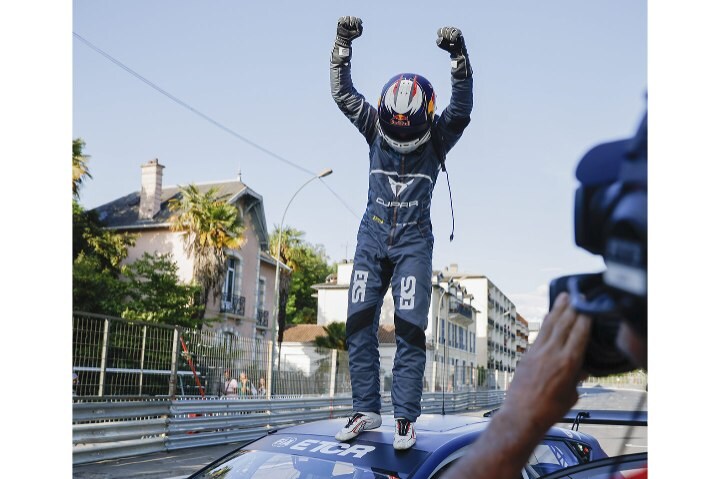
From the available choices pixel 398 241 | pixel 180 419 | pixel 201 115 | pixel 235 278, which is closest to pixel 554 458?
pixel 398 241

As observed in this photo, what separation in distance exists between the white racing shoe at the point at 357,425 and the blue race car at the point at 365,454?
2 cm

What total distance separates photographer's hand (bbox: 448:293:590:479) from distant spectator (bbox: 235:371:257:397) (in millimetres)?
8265

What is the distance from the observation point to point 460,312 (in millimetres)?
1697

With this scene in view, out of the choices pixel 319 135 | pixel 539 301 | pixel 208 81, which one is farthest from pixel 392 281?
pixel 539 301

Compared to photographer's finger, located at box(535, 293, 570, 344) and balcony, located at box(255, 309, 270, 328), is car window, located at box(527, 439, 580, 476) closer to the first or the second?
photographer's finger, located at box(535, 293, 570, 344)

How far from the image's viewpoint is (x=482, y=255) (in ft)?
4.13

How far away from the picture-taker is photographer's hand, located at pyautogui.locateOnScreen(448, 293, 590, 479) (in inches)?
20.6

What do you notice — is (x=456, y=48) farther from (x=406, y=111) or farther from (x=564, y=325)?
(x=564, y=325)

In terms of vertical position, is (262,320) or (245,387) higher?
(262,320)

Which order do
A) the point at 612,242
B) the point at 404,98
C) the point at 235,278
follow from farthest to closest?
the point at 235,278 < the point at 404,98 < the point at 612,242

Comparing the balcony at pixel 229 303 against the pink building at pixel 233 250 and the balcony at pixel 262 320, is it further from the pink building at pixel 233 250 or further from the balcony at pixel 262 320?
the balcony at pixel 262 320

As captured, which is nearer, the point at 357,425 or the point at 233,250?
the point at 357,425

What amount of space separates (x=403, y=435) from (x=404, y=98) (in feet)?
3.05
